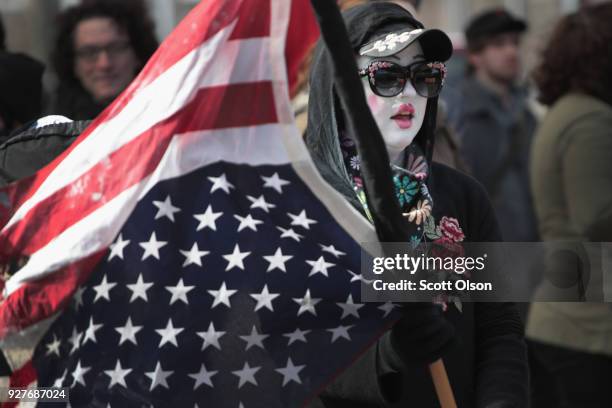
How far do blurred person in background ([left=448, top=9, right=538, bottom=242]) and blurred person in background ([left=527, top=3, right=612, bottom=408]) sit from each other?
4.07 feet

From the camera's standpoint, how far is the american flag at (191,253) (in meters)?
2.87

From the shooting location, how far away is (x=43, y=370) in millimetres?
2881

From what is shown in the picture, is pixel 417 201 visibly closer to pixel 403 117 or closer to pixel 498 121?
pixel 403 117

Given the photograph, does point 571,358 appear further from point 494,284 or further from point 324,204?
point 324,204

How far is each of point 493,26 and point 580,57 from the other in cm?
208

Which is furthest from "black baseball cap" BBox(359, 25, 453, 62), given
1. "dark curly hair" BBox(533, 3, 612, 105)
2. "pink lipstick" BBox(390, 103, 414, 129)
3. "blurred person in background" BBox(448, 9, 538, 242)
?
"blurred person in background" BBox(448, 9, 538, 242)

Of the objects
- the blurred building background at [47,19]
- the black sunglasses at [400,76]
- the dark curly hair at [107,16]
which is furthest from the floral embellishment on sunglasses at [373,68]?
the blurred building background at [47,19]

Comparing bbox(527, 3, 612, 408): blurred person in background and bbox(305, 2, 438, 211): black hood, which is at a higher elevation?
bbox(305, 2, 438, 211): black hood

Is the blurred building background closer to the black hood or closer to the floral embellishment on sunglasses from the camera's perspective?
the black hood

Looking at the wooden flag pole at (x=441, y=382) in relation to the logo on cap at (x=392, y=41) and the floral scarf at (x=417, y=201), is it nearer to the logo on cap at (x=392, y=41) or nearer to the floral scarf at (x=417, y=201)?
the floral scarf at (x=417, y=201)

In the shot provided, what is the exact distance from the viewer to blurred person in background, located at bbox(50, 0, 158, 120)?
509 cm

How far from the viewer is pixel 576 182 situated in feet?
15.2

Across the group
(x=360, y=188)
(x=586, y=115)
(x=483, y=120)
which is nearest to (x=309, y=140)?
(x=360, y=188)

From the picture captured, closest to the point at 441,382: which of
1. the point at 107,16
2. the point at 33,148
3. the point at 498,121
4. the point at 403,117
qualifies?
the point at 403,117
